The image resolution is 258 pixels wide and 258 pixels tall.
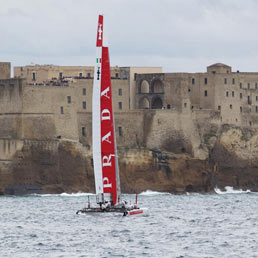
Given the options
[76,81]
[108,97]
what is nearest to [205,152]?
[76,81]

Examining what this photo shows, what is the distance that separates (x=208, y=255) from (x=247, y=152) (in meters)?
58.5

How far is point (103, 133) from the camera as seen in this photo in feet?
242

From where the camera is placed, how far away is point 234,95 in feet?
375

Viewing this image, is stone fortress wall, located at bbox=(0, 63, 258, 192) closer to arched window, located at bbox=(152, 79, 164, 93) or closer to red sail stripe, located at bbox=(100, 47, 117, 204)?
arched window, located at bbox=(152, 79, 164, 93)

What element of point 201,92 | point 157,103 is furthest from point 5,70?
point 201,92

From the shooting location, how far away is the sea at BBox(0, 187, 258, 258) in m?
59.6

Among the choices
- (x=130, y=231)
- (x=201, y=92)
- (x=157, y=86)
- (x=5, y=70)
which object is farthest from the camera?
(x=157, y=86)

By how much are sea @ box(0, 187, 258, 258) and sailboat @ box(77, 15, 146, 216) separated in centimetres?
126

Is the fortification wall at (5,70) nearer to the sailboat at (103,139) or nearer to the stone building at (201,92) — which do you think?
the stone building at (201,92)

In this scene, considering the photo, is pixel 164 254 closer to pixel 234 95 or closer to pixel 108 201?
pixel 108 201

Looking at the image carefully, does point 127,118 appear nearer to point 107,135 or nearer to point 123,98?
point 123,98

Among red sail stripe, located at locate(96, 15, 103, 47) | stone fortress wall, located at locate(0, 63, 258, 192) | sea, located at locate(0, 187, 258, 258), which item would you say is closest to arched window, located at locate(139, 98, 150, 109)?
stone fortress wall, located at locate(0, 63, 258, 192)

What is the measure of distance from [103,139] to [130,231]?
26.8 feet

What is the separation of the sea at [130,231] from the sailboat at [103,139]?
126 cm
